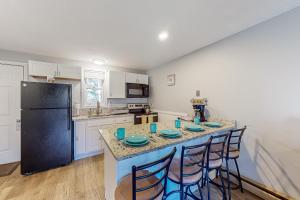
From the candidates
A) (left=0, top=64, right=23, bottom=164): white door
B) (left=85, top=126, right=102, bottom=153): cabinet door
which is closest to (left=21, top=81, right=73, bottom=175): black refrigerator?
(left=85, top=126, right=102, bottom=153): cabinet door

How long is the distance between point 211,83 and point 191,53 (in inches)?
33.5

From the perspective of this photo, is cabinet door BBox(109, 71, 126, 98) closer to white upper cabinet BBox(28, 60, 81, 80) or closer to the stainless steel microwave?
the stainless steel microwave

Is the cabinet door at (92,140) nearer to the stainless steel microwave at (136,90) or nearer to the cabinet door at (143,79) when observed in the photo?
the stainless steel microwave at (136,90)

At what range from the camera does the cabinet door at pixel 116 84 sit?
3.50 meters

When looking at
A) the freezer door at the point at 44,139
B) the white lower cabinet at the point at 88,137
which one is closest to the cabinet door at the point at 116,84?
the white lower cabinet at the point at 88,137

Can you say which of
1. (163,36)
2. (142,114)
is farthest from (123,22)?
(142,114)

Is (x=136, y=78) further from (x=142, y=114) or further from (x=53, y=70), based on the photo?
(x=53, y=70)

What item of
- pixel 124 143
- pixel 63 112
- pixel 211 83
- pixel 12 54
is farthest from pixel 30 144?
pixel 211 83

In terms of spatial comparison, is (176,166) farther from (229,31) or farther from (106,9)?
(229,31)

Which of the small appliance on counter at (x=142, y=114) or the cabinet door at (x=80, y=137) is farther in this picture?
the small appliance on counter at (x=142, y=114)

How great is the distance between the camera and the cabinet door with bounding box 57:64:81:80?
9.38 ft

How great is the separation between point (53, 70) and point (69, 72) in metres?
0.30

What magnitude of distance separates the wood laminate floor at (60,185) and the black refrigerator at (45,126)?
0.20 metres

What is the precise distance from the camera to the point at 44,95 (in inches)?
92.6
